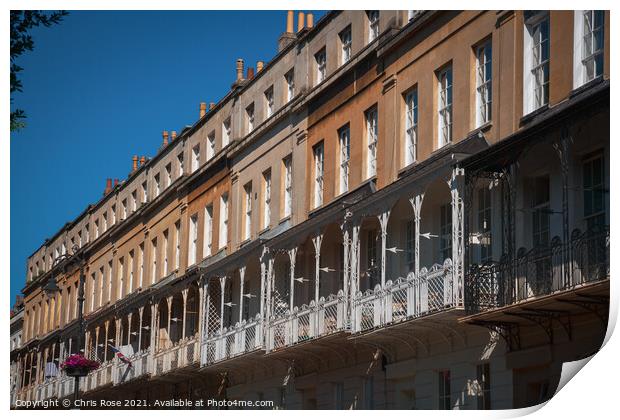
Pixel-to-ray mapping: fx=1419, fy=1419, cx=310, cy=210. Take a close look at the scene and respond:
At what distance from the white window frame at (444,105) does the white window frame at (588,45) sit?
415 cm

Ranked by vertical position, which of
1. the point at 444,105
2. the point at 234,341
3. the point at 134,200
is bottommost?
the point at 234,341

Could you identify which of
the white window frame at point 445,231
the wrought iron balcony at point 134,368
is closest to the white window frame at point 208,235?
the wrought iron balcony at point 134,368

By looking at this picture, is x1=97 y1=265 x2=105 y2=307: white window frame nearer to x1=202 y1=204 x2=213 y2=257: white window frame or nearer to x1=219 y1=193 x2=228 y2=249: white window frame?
x1=202 y1=204 x2=213 y2=257: white window frame

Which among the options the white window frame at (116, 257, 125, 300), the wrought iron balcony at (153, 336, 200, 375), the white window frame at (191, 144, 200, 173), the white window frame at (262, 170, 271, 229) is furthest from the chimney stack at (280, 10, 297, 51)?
the white window frame at (116, 257, 125, 300)

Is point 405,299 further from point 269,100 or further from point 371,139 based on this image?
point 269,100

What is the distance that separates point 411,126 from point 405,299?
12.1 feet

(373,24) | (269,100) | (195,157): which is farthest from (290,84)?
(195,157)

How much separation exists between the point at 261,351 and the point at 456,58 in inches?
364

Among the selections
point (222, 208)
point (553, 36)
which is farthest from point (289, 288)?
point (553, 36)

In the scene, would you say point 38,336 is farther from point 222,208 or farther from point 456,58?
point 456,58

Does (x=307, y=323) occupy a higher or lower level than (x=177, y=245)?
lower

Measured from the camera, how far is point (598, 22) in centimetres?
2273

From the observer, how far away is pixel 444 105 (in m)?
27.1

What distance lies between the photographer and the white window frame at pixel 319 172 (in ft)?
106
